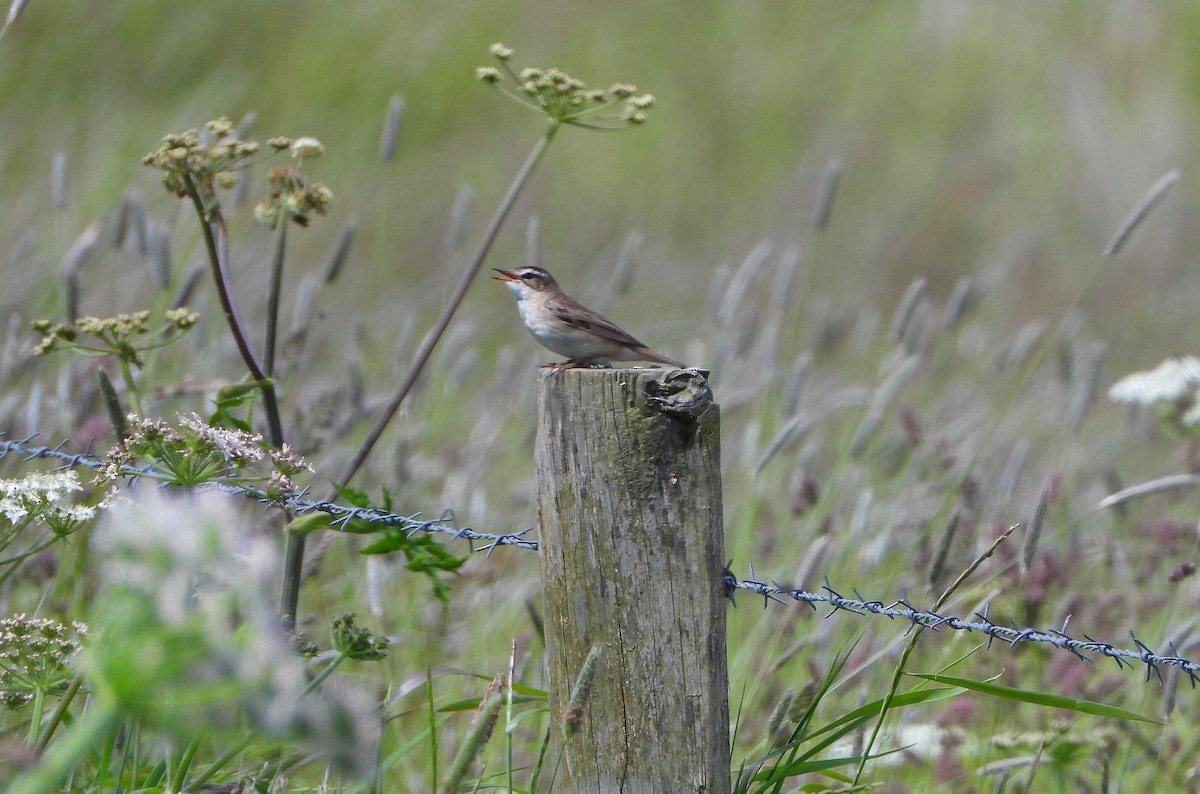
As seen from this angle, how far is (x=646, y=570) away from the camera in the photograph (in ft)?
6.78

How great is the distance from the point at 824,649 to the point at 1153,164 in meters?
9.80

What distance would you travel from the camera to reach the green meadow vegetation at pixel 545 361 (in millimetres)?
2150

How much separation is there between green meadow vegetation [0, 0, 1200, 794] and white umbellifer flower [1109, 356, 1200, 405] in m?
0.02

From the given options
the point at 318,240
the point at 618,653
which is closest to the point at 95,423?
the point at 618,653

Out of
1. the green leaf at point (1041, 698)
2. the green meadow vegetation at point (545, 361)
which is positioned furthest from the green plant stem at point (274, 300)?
the green leaf at point (1041, 698)

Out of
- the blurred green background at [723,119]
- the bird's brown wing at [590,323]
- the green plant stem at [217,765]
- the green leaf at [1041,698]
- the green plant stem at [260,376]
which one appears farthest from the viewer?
the blurred green background at [723,119]

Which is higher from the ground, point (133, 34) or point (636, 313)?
point (133, 34)

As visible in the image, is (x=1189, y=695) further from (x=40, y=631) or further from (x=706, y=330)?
(x=40, y=631)

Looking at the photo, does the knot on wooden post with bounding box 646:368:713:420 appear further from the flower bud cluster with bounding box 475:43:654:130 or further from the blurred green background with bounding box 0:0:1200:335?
the blurred green background with bounding box 0:0:1200:335

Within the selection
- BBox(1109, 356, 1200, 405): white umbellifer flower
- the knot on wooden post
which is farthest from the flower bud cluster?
BBox(1109, 356, 1200, 405): white umbellifer flower

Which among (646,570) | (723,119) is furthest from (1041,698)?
(723,119)

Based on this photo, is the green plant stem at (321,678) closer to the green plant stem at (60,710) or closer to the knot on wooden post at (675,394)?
the green plant stem at (60,710)

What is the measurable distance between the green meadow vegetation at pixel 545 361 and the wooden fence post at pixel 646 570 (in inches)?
7.9

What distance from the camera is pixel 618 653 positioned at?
82.0 inches
